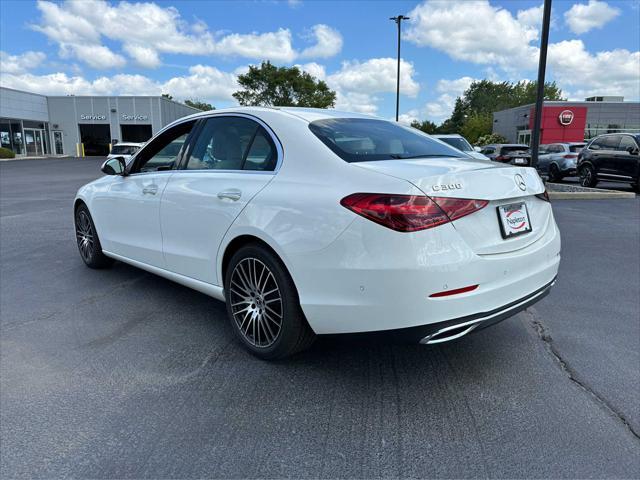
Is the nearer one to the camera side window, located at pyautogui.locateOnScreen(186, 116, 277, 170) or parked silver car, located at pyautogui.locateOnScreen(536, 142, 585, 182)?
side window, located at pyautogui.locateOnScreen(186, 116, 277, 170)

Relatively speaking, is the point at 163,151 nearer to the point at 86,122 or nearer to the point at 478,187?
the point at 478,187

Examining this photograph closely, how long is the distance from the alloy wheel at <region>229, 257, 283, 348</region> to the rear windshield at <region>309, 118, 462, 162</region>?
0.88m

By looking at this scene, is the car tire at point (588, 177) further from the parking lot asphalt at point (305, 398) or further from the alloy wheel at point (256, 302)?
the alloy wheel at point (256, 302)

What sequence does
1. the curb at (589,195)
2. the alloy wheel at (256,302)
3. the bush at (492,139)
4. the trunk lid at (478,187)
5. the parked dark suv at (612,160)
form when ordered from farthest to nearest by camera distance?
the bush at (492,139)
the parked dark suv at (612,160)
the curb at (589,195)
the alloy wheel at (256,302)
the trunk lid at (478,187)

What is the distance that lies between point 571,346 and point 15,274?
216 inches

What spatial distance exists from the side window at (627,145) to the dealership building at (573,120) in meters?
27.5

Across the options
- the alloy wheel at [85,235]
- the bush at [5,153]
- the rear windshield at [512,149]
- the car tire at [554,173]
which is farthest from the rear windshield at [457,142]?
the bush at [5,153]

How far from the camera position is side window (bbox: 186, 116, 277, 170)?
3318 mm

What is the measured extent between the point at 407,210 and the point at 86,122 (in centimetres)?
5631

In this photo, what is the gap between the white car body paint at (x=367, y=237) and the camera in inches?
97.8

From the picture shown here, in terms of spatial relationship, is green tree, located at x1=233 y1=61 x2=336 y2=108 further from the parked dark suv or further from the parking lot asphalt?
the parking lot asphalt

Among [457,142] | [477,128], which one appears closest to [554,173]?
[457,142]

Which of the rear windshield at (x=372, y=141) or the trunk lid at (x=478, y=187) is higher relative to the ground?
the rear windshield at (x=372, y=141)

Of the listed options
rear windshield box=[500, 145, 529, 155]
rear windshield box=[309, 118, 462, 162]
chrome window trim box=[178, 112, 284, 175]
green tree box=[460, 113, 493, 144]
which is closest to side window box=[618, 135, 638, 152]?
rear windshield box=[500, 145, 529, 155]
